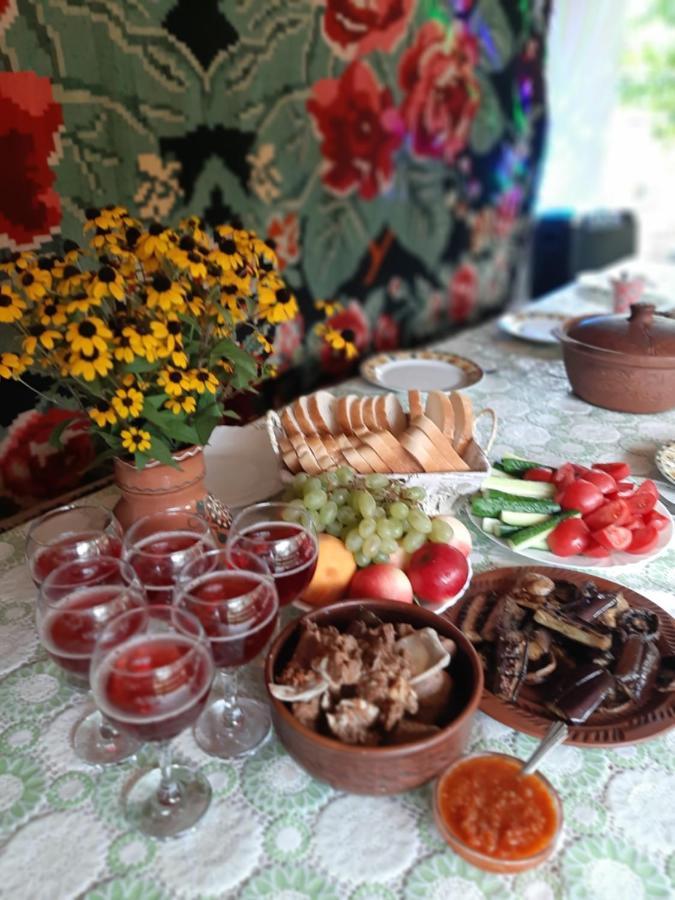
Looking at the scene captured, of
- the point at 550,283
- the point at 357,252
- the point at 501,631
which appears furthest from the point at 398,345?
the point at 501,631

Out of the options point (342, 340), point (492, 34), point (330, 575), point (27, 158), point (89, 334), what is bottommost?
point (330, 575)

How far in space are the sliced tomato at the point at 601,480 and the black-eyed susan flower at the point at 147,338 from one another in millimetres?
643

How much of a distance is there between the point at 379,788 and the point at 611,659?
0.30 meters

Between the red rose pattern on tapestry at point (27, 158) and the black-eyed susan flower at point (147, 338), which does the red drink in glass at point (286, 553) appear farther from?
the red rose pattern on tapestry at point (27, 158)

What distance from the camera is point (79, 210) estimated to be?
1.40 meters

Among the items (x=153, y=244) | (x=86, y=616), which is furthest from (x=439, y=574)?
(x=153, y=244)

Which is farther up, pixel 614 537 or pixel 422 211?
pixel 422 211

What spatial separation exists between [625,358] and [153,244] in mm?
910

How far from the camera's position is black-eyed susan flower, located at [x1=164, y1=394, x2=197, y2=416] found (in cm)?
79

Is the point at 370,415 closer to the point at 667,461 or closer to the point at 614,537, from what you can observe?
the point at 614,537

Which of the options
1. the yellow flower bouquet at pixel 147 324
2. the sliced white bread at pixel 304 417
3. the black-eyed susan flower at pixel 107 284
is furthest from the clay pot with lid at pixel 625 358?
the black-eyed susan flower at pixel 107 284

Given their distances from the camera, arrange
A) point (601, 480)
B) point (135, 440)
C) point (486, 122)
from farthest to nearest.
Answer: point (486, 122), point (601, 480), point (135, 440)

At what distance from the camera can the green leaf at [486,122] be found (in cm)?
251

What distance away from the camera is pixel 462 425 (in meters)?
1.06
